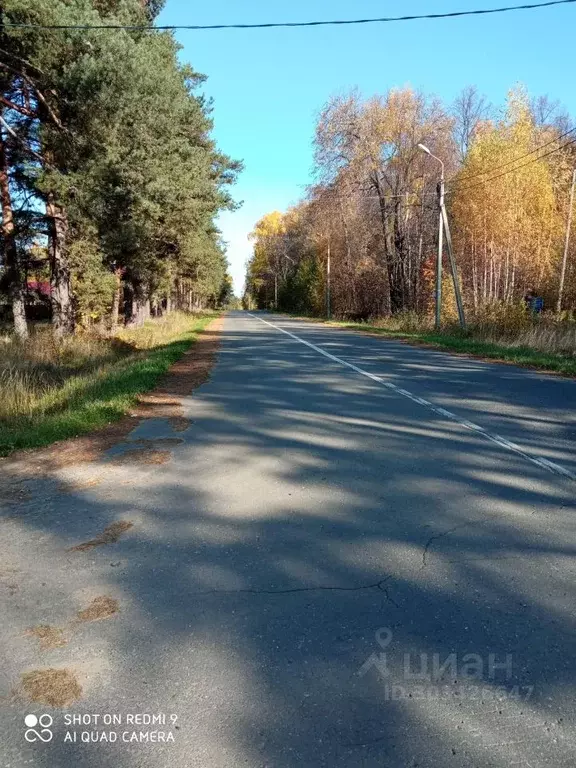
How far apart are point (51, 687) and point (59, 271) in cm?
1870

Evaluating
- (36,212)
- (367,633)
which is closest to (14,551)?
(367,633)

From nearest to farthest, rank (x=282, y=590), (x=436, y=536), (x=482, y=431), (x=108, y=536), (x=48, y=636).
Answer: (x=48, y=636) → (x=282, y=590) → (x=436, y=536) → (x=108, y=536) → (x=482, y=431)

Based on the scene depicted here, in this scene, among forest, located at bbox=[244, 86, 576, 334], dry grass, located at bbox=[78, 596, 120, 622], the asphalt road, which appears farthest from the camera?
forest, located at bbox=[244, 86, 576, 334]

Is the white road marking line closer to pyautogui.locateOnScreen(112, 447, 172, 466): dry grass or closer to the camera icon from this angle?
pyautogui.locateOnScreen(112, 447, 172, 466): dry grass

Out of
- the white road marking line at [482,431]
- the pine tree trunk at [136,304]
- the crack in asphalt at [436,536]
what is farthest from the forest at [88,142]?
the crack in asphalt at [436,536]

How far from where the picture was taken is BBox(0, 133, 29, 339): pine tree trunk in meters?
18.8

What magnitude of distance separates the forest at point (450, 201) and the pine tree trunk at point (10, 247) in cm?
1727

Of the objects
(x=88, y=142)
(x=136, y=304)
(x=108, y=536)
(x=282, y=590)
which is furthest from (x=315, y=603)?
(x=136, y=304)

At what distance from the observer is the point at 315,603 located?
121 inches

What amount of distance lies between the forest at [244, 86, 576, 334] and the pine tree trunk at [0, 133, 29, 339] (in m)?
17.3

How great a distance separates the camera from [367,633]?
281 cm

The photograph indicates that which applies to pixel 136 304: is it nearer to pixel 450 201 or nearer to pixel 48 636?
pixel 450 201

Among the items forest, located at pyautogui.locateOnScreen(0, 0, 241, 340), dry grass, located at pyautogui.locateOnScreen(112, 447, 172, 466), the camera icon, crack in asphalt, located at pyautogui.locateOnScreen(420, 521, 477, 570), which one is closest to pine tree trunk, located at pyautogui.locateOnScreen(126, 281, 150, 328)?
forest, located at pyautogui.locateOnScreen(0, 0, 241, 340)

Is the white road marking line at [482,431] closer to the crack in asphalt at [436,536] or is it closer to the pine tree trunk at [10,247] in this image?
the crack in asphalt at [436,536]
